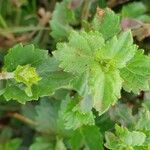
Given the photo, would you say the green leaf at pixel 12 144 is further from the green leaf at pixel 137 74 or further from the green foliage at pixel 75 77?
the green leaf at pixel 137 74

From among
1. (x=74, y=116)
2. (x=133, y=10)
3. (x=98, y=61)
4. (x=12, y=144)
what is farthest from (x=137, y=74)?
(x=12, y=144)

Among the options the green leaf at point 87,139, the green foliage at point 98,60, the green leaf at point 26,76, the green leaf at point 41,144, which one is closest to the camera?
the green foliage at point 98,60

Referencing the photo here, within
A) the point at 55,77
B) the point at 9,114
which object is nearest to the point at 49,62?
the point at 55,77

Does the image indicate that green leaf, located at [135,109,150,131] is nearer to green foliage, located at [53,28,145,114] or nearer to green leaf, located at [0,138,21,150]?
green foliage, located at [53,28,145,114]

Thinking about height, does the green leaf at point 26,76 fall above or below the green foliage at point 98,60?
below

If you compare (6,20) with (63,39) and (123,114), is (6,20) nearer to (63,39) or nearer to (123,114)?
(63,39)

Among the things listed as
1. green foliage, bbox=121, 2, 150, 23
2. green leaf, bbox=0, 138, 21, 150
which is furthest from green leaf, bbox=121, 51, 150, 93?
green leaf, bbox=0, 138, 21, 150

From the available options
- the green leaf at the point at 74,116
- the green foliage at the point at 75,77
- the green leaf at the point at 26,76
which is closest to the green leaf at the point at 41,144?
the green foliage at the point at 75,77
